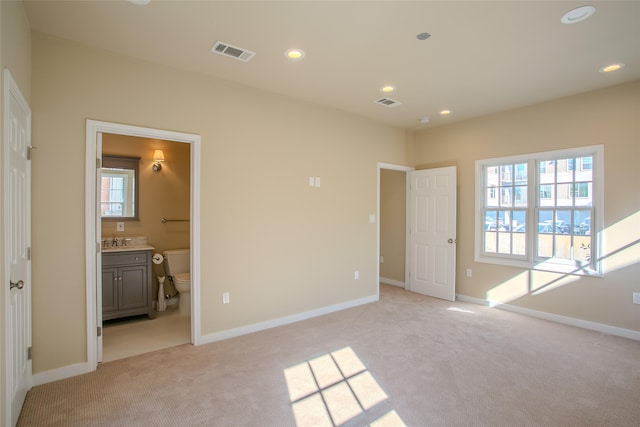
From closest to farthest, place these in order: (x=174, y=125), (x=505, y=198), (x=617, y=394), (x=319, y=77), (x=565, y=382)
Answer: (x=617, y=394), (x=565, y=382), (x=174, y=125), (x=319, y=77), (x=505, y=198)

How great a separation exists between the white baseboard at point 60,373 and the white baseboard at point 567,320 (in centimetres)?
483

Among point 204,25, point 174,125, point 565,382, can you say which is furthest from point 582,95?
point 174,125

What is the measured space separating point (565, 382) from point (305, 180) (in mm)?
3213

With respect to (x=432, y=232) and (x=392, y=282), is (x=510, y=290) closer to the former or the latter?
(x=432, y=232)

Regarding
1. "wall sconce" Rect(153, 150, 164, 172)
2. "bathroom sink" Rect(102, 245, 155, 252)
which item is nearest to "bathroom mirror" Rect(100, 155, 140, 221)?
"wall sconce" Rect(153, 150, 164, 172)

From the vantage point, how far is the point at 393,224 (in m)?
5.95

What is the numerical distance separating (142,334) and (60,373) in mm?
969

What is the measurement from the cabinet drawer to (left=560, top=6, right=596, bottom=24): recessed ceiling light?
471cm

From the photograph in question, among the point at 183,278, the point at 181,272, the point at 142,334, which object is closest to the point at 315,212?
the point at 183,278

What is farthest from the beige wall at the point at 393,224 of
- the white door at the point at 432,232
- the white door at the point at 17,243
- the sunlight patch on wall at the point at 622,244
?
the white door at the point at 17,243

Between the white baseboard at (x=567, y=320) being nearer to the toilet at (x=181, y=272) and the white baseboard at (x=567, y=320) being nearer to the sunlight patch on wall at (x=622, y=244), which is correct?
the sunlight patch on wall at (x=622, y=244)

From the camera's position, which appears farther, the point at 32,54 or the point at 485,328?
the point at 485,328

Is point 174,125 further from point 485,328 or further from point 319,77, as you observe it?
point 485,328

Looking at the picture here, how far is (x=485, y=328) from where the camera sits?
3.75m
